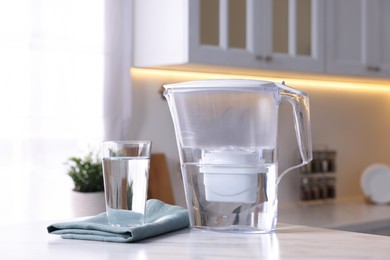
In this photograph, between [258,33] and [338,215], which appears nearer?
[258,33]

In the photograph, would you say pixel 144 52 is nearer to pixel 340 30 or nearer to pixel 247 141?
pixel 340 30

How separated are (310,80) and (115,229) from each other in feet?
8.20

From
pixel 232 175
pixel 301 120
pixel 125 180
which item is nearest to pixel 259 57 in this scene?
pixel 301 120

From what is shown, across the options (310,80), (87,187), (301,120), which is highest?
(310,80)

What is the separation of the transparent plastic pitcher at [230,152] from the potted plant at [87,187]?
44.8 inches

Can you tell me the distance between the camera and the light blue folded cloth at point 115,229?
4.07ft

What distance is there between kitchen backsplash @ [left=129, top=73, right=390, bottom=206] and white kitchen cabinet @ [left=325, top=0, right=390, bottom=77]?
0.34 m

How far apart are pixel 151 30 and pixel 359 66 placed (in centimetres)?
106

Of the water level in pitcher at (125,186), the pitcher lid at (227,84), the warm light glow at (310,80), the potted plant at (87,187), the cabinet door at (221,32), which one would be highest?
the cabinet door at (221,32)

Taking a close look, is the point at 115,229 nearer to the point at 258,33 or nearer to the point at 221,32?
the point at 221,32

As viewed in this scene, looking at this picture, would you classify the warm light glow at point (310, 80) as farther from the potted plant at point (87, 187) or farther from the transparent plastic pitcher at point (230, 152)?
the transparent plastic pitcher at point (230, 152)

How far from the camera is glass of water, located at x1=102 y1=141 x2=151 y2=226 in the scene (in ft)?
4.19

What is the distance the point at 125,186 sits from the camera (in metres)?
1.28

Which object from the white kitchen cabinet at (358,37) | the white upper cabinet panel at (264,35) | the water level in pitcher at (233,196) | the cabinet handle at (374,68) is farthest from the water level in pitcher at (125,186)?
the cabinet handle at (374,68)
